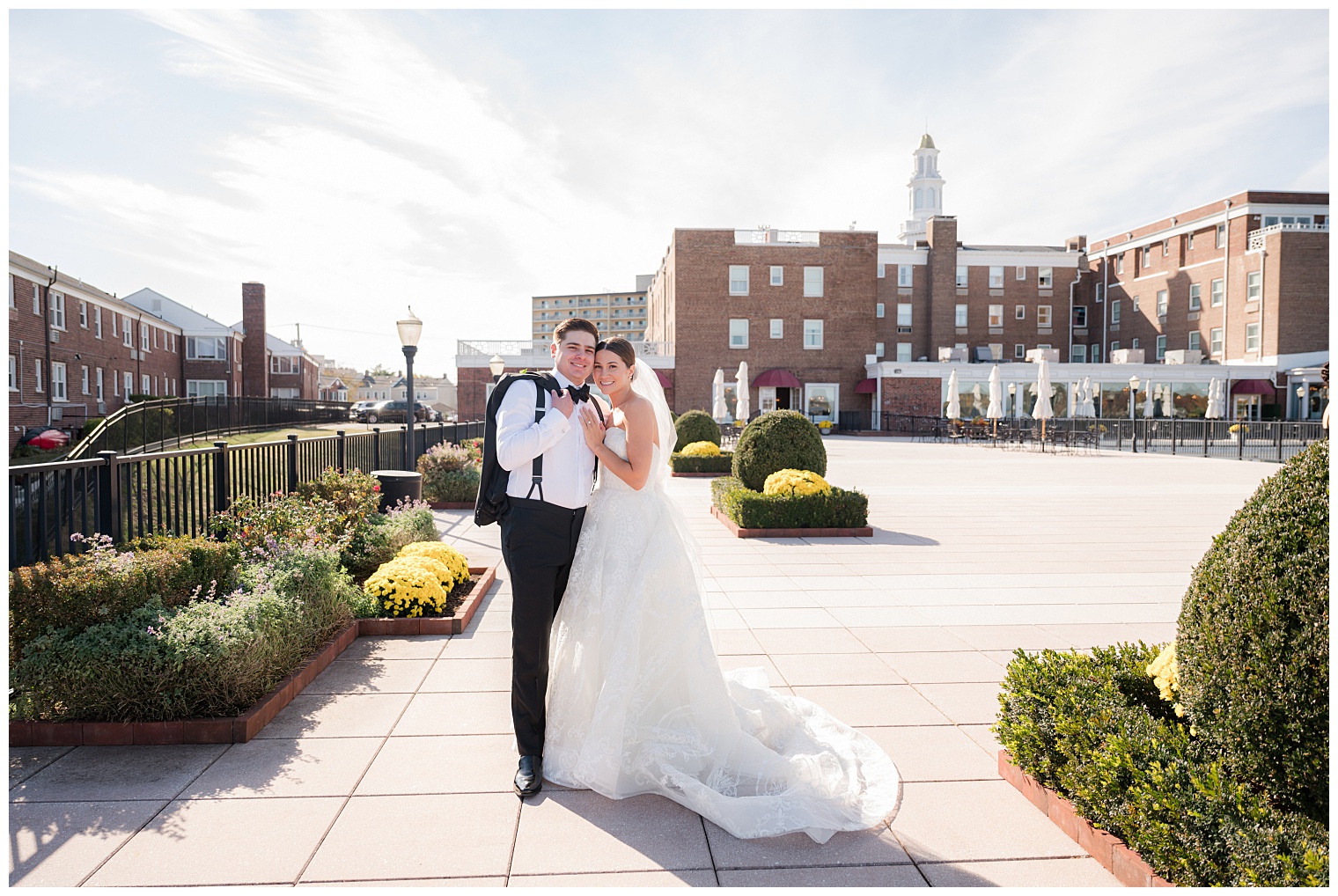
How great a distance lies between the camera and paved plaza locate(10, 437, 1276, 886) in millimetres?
2805

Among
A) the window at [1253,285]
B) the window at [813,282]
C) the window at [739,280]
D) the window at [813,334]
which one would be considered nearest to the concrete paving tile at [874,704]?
the window at [739,280]

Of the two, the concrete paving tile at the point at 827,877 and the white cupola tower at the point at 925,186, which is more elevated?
the white cupola tower at the point at 925,186

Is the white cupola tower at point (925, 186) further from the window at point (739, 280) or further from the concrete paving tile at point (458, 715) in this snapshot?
the concrete paving tile at point (458, 715)

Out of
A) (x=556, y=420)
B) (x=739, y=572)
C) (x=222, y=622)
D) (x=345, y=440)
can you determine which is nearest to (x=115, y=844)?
(x=222, y=622)

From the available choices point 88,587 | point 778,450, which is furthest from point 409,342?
point 88,587

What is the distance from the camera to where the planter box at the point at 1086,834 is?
8.56 ft

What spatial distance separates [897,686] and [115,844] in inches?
152

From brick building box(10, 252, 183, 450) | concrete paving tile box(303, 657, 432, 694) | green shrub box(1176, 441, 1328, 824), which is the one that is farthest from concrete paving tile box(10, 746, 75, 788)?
brick building box(10, 252, 183, 450)

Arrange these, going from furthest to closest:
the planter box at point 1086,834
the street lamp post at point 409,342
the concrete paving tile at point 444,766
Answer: the street lamp post at point 409,342 → the concrete paving tile at point 444,766 → the planter box at point 1086,834

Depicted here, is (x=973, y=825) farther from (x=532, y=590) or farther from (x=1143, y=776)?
(x=532, y=590)

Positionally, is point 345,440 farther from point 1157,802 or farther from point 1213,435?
point 1213,435

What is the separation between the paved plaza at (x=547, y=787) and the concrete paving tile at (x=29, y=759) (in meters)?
0.01

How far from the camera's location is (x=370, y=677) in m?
4.75

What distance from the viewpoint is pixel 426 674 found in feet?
15.8
